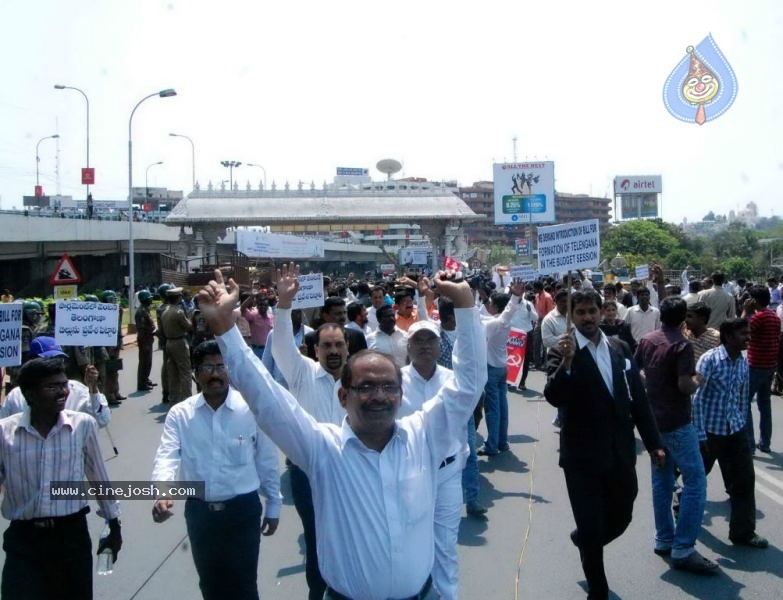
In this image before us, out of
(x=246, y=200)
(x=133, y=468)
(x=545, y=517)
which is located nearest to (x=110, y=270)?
(x=246, y=200)

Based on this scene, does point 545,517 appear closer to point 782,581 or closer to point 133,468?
point 782,581

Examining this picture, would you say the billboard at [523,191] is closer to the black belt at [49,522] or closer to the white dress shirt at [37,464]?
the white dress shirt at [37,464]

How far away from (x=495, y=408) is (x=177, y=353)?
4.88 metres

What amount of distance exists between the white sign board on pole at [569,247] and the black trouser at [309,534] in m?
2.55

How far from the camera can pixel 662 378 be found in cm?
521

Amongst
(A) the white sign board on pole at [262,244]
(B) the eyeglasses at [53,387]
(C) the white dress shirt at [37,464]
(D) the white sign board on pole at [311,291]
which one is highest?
(A) the white sign board on pole at [262,244]

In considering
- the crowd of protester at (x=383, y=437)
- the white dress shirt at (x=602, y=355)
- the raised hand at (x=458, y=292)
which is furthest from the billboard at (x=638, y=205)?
the raised hand at (x=458, y=292)

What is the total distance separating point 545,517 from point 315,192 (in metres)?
45.2

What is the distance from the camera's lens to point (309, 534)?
4.07m

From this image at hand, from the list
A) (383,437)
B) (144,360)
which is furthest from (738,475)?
(144,360)

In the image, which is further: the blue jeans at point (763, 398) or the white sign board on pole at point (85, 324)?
the blue jeans at point (763, 398)

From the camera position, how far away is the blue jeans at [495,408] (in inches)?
320

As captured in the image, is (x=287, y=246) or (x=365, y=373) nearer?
(x=365, y=373)

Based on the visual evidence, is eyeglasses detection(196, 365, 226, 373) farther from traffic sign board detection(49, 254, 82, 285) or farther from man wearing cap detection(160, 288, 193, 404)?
traffic sign board detection(49, 254, 82, 285)
